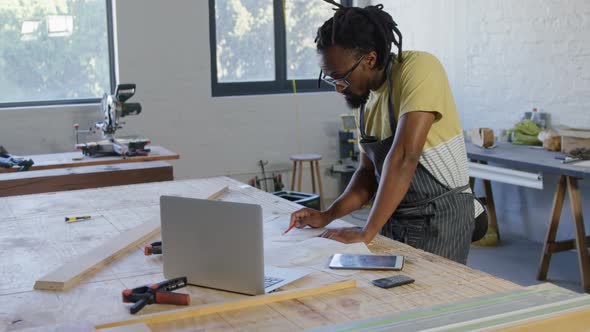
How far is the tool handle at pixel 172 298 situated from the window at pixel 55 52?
14.7ft

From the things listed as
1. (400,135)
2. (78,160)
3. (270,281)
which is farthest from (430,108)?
(78,160)

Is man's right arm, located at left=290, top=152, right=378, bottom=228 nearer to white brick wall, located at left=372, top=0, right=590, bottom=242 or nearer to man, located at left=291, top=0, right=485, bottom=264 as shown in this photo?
man, located at left=291, top=0, right=485, bottom=264

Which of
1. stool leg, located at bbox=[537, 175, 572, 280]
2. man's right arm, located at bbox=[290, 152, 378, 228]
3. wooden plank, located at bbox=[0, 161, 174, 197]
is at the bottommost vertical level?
stool leg, located at bbox=[537, 175, 572, 280]

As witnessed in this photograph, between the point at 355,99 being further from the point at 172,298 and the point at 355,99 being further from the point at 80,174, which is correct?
the point at 80,174

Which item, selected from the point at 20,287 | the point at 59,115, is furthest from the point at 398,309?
the point at 59,115

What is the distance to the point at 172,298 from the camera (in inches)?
59.7

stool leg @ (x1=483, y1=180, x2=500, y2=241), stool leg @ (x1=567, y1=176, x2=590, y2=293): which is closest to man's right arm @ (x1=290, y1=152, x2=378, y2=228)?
stool leg @ (x1=567, y1=176, x2=590, y2=293)

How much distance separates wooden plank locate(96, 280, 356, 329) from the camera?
4.63ft

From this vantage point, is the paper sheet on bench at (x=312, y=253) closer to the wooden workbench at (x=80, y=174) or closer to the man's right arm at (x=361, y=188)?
the man's right arm at (x=361, y=188)

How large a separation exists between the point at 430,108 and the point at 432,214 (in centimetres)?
37

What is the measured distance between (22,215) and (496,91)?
3658mm

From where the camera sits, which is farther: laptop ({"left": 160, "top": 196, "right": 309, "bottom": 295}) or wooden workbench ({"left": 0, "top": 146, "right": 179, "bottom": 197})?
wooden workbench ({"left": 0, "top": 146, "right": 179, "bottom": 197})

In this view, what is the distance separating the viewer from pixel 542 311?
4.49ft

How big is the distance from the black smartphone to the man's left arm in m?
0.38
